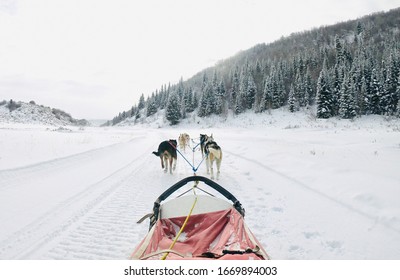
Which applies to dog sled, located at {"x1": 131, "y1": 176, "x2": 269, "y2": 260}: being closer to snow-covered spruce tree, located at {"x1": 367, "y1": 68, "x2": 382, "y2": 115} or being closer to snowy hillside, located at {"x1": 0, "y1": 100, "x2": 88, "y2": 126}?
snow-covered spruce tree, located at {"x1": 367, "y1": 68, "x2": 382, "y2": 115}

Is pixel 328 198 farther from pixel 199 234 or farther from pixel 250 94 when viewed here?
pixel 250 94

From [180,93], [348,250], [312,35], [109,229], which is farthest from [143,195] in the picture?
[312,35]

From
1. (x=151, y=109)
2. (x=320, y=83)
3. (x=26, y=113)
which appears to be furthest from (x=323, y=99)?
(x=26, y=113)

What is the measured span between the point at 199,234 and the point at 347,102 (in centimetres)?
5447

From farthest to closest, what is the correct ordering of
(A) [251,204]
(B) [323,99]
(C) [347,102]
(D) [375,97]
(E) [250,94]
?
(E) [250,94] < (B) [323,99] < (D) [375,97] < (C) [347,102] < (A) [251,204]

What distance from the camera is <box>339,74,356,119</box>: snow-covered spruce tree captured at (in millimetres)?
48303

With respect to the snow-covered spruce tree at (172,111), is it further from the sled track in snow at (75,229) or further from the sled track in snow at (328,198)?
the sled track in snow at (75,229)

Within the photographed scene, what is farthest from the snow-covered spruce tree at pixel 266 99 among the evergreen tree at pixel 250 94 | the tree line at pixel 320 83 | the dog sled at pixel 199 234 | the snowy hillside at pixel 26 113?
the dog sled at pixel 199 234

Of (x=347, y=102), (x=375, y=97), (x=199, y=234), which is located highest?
(x=375, y=97)

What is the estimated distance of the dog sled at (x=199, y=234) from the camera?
91.5 inches

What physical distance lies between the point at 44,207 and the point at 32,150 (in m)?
8.50

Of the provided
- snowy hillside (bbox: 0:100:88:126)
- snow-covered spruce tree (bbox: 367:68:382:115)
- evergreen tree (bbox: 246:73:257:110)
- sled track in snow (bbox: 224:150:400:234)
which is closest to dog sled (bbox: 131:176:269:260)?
sled track in snow (bbox: 224:150:400:234)

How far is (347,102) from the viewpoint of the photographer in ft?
159
